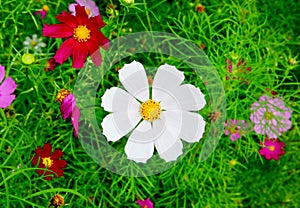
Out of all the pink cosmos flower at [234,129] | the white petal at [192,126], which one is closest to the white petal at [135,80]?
the white petal at [192,126]

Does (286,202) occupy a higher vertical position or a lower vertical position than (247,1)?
lower

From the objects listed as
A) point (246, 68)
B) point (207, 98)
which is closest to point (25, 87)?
point (207, 98)

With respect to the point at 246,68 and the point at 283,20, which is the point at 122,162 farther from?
the point at 283,20

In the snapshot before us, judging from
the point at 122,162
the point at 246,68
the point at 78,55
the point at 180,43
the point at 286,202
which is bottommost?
the point at 286,202

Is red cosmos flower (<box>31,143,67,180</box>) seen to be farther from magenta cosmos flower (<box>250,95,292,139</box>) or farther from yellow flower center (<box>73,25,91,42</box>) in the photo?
magenta cosmos flower (<box>250,95,292,139</box>)

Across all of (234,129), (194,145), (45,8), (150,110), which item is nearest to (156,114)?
(150,110)

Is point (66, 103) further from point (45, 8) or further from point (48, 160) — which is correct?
point (45, 8)

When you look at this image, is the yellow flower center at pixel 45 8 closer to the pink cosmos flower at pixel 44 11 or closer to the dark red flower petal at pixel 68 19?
the pink cosmos flower at pixel 44 11
